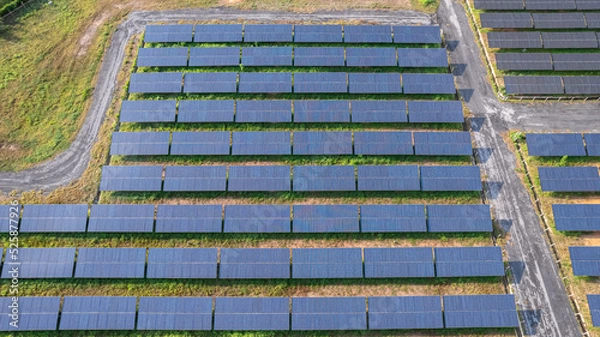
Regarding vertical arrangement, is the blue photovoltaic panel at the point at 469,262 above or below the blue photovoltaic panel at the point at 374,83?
below

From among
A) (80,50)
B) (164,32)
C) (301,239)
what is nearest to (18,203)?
(80,50)

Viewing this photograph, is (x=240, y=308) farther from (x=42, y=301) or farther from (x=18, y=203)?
(x=18, y=203)

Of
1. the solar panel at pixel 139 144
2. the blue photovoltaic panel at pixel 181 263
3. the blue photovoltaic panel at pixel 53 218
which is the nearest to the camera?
the blue photovoltaic panel at pixel 181 263

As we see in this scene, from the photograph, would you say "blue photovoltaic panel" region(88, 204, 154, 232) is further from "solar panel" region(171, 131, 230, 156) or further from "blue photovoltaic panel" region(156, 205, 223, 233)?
"solar panel" region(171, 131, 230, 156)

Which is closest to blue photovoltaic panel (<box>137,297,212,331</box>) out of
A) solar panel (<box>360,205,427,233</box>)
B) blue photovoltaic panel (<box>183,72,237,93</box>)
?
solar panel (<box>360,205,427,233</box>)

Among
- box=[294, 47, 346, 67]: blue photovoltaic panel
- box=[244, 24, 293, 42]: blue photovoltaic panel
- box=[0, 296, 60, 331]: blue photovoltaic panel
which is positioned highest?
box=[244, 24, 293, 42]: blue photovoltaic panel

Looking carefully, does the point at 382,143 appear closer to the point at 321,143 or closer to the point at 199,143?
the point at 321,143

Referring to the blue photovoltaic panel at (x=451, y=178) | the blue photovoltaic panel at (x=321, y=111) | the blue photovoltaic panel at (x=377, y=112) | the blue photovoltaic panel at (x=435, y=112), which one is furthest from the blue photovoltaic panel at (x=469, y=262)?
the blue photovoltaic panel at (x=321, y=111)

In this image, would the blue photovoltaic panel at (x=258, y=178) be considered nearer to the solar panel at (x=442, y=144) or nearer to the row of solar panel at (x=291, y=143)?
the row of solar panel at (x=291, y=143)
